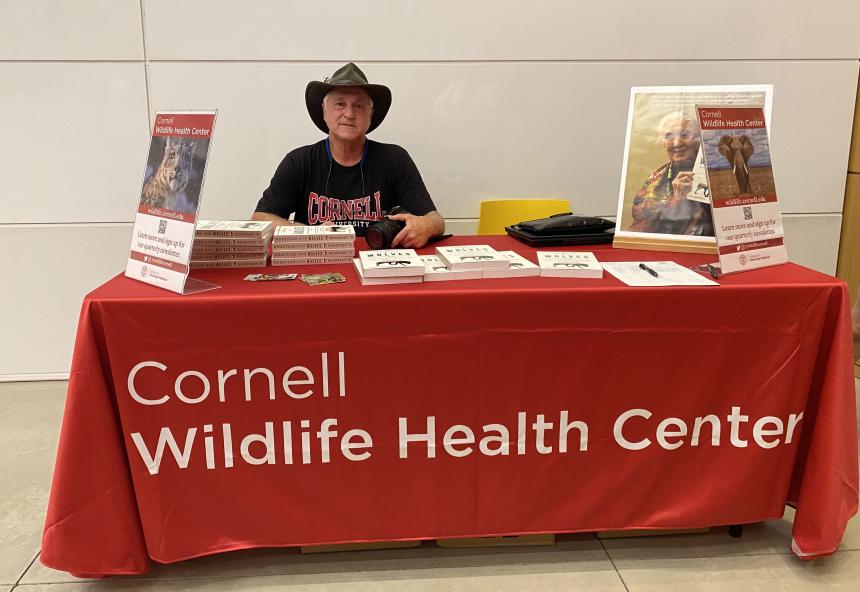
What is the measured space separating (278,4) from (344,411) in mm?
2013

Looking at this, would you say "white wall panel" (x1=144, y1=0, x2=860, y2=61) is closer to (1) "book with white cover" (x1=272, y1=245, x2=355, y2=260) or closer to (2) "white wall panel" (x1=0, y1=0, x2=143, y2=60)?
(2) "white wall panel" (x1=0, y1=0, x2=143, y2=60)

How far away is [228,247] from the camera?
1690mm

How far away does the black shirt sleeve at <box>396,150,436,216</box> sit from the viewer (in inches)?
98.7

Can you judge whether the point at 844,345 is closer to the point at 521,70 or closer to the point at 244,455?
the point at 244,455

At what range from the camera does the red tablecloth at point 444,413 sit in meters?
1.44

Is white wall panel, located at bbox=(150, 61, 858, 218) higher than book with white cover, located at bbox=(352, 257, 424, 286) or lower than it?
higher

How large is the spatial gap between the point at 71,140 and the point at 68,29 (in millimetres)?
457

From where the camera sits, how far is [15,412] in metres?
2.66

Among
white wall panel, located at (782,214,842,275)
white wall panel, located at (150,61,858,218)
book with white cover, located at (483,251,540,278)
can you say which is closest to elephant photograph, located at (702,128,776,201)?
book with white cover, located at (483,251,540,278)

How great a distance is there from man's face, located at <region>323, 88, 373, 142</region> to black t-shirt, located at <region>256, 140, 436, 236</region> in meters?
0.16

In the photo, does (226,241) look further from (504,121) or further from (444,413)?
(504,121)

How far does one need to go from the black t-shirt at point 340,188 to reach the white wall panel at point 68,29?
99 cm

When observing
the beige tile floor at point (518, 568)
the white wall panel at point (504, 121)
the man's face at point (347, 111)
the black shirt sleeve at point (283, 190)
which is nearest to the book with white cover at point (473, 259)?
the beige tile floor at point (518, 568)

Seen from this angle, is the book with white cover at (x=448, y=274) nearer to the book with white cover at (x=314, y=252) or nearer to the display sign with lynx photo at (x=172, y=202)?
the book with white cover at (x=314, y=252)
